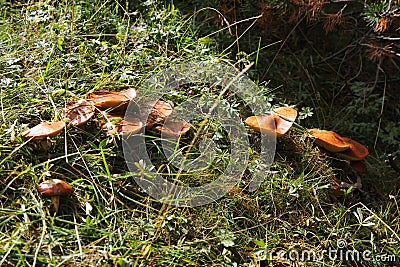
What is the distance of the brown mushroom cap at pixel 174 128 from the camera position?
208 cm

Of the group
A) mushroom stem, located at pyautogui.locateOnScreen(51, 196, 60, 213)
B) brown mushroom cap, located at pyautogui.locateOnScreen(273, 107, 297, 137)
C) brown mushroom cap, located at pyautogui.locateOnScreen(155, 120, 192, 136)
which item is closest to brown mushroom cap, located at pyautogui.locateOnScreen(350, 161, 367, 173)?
brown mushroom cap, located at pyautogui.locateOnScreen(273, 107, 297, 137)

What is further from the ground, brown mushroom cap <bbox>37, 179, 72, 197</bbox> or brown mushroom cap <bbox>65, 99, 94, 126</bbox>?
brown mushroom cap <bbox>65, 99, 94, 126</bbox>

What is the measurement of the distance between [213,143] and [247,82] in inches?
18.2

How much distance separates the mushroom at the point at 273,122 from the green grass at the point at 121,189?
0.07 metres

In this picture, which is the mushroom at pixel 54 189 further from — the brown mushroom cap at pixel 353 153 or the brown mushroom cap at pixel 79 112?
the brown mushroom cap at pixel 353 153

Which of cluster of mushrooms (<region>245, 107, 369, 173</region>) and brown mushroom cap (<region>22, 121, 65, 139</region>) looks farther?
cluster of mushrooms (<region>245, 107, 369, 173</region>)

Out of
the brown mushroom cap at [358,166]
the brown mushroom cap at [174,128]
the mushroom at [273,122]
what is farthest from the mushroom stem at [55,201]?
the brown mushroom cap at [358,166]

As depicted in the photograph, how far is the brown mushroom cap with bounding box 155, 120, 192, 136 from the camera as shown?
208cm

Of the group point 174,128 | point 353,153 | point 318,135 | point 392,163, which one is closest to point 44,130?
point 174,128

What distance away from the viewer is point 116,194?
1.91m

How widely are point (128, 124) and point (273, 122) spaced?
597 millimetres

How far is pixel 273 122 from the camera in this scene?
2221mm

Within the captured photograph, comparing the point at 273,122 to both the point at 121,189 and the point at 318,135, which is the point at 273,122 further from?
the point at 121,189

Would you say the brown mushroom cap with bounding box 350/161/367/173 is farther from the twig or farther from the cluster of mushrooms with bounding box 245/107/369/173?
the twig
